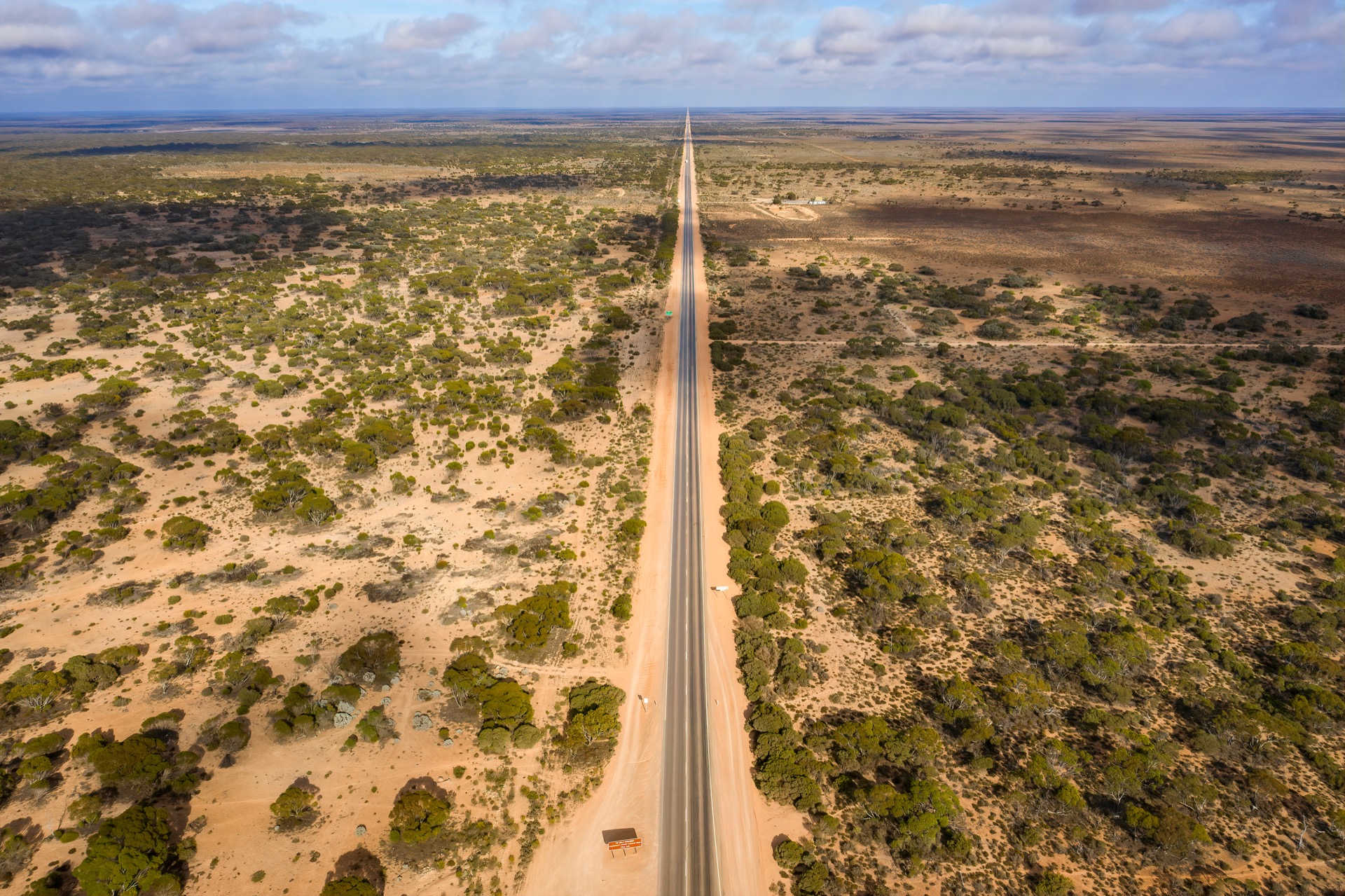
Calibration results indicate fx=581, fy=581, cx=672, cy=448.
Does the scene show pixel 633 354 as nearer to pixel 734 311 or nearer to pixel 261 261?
pixel 734 311

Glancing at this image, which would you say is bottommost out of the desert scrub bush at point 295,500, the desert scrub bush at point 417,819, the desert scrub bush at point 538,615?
the desert scrub bush at point 417,819

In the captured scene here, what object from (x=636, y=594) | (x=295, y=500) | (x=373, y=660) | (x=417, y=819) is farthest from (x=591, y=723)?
(x=295, y=500)

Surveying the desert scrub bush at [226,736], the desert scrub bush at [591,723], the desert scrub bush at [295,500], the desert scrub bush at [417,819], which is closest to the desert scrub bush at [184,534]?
the desert scrub bush at [295,500]

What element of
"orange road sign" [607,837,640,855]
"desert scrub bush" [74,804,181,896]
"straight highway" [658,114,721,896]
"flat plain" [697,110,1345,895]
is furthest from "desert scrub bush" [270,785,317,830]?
"flat plain" [697,110,1345,895]

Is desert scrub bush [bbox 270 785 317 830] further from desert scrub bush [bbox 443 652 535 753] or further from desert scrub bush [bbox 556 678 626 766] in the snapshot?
desert scrub bush [bbox 556 678 626 766]

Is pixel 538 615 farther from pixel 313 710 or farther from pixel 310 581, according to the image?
pixel 310 581

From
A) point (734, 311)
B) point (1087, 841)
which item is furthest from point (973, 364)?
point (1087, 841)

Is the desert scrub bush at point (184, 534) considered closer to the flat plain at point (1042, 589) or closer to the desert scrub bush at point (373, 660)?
the desert scrub bush at point (373, 660)
